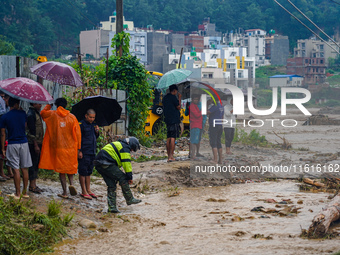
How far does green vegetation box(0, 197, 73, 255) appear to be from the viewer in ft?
19.3

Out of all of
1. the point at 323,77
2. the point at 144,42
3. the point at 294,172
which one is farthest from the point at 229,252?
the point at 144,42

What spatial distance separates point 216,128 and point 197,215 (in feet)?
14.4

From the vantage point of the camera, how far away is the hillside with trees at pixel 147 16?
292 ft

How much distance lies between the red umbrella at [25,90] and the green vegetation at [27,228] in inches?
61.9

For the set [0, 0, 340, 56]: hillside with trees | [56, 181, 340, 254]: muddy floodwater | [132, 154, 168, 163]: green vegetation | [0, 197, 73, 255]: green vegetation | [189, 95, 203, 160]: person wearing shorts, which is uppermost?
[0, 0, 340, 56]: hillside with trees

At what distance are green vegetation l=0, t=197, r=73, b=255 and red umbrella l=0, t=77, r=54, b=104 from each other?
1.57m

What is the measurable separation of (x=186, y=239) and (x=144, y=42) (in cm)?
9757

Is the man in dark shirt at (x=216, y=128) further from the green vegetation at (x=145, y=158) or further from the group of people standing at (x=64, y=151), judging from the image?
the group of people standing at (x=64, y=151)

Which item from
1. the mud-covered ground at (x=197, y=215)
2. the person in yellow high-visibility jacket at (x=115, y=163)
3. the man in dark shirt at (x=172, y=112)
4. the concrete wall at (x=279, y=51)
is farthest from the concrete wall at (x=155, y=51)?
the person in yellow high-visibility jacket at (x=115, y=163)

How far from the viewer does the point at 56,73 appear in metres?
9.16

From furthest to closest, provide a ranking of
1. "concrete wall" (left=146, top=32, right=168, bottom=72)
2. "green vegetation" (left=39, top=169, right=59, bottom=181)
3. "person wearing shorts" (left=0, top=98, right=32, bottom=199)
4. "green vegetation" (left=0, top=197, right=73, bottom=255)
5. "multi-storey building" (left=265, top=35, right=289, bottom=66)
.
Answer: "multi-storey building" (left=265, top=35, right=289, bottom=66) → "concrete wall" (left=146, top=32, right=168, bottom=72) → "green vegetation" (left=39, top=169, right=59, bottom=181) → "person wearing shorts" (left=0, top=98, right=32, bottom=199) → "green vegetation" (left=0, top=197, right=73, bottom=255)

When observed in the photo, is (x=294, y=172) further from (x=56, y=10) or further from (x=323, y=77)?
(x=56, y=10)

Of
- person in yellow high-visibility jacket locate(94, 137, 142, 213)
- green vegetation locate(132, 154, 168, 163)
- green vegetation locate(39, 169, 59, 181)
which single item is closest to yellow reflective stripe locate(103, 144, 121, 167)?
person in yellow high-visibility jacket locate(94, 137, 142, 213)

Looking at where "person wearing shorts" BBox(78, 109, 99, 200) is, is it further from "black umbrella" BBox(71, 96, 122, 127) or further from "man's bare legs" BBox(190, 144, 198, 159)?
"man's bare legs" BBox(190, 144, 198, 159)
